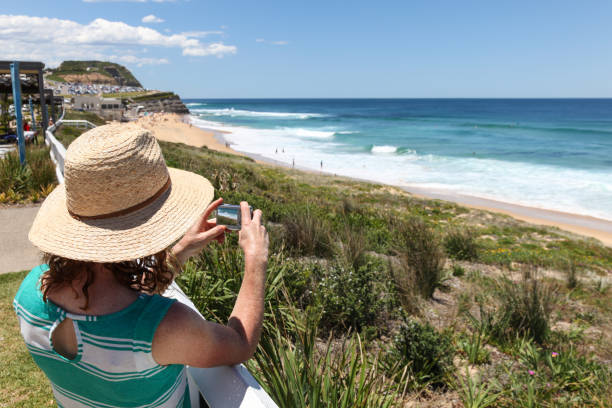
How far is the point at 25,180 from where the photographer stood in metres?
7.93

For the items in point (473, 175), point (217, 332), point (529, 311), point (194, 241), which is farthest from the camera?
point (473, 175)

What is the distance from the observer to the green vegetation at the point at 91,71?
532 feet

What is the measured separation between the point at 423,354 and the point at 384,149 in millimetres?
38466

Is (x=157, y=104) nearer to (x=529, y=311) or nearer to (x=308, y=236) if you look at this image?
(x=308, y=236)

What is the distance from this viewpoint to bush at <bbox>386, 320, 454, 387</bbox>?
133 inches

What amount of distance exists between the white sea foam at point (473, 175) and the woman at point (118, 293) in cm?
2119

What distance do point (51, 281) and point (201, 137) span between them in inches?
1920

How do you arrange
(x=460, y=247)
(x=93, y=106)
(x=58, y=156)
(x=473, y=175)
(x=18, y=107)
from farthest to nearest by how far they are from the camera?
(x=93, y=106), (x=473, y=175), (x=18, y=107), (x=460, y=247), (x=58, y=156)

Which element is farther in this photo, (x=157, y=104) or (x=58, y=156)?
(x=157, y=104)

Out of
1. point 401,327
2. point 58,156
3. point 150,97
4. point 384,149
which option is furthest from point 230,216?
point 150,97

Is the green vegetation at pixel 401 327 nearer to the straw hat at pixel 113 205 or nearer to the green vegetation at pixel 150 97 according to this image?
the straw hat at pixel 113 205

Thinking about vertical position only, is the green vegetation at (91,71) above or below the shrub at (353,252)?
above

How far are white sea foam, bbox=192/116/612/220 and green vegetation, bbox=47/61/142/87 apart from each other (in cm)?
14683


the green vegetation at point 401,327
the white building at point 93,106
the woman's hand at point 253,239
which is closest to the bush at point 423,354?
the green vegetation at point 401,327
